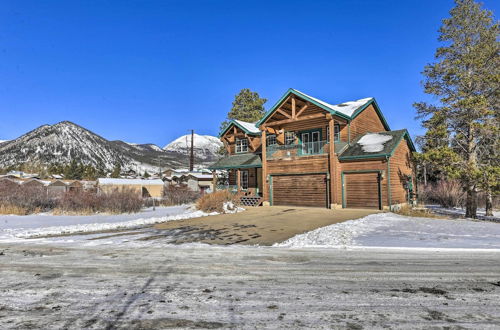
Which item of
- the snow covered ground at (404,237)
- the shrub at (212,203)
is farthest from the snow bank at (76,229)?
the snow covered ground at (404,237)

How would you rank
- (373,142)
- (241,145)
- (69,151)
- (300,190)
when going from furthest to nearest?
(69,151) → (241,145) → (300,190) → (373,142)

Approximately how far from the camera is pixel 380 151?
731 inches

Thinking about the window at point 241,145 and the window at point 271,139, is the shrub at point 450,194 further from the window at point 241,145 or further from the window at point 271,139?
the window at point 241,145

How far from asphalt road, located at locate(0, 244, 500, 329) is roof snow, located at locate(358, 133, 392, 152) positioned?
12.7 m

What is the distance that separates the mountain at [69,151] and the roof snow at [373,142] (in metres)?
131

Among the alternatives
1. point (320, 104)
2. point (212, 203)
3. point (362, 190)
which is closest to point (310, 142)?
point (320, 104)

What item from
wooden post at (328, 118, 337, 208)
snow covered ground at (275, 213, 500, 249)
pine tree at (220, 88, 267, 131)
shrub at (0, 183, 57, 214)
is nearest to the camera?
snow covered ground at (275, 213, 500, 249)

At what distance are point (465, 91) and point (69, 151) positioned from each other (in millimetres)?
159704

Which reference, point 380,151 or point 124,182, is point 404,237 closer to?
point 380,151

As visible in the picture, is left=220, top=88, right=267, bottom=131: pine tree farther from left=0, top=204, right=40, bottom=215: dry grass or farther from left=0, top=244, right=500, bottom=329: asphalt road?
left=0, top=244, right=500, bottom=329: asphalt road

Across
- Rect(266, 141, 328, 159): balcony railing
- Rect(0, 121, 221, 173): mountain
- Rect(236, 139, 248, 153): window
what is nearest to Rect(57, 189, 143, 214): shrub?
Rect(266, 141, 328, 159): balcony railing

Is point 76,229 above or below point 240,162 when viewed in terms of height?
below

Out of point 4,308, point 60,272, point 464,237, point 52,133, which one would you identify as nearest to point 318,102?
point 464,237

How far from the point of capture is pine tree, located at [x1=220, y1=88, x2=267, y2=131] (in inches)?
1656
